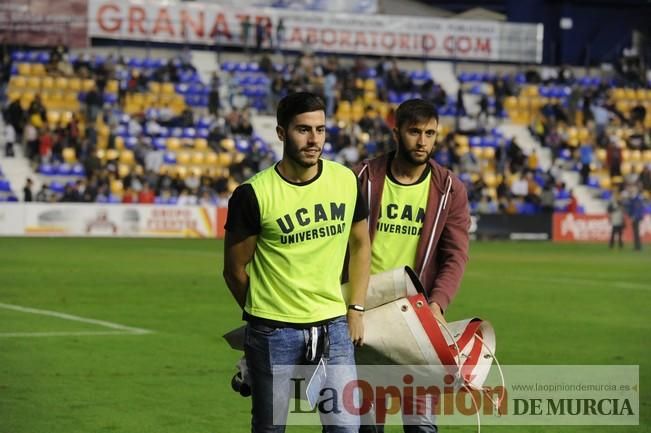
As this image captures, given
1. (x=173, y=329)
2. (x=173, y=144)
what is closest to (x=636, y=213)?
(x=173, y=144)

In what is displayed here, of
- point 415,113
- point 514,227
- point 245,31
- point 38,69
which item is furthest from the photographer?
point 245,31

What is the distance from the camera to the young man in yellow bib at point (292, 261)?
22.0 ft

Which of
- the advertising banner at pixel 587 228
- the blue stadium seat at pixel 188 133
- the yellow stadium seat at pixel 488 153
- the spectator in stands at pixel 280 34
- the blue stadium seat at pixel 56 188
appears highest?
the spectator in stands at pixel 280 34

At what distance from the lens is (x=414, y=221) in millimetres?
7816

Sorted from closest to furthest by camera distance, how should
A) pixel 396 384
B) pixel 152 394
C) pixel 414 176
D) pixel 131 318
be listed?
pixel 396 384 < pixel 414 176 < pixel 152 394 < pixel 131 318

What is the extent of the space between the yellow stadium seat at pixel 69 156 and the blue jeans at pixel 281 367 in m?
38.0

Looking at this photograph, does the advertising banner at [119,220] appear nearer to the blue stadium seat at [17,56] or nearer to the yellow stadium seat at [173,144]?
the yellow stadium seat at [173,144]

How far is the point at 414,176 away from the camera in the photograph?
7852mm

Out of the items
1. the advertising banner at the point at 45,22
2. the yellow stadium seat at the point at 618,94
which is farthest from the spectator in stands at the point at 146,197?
the yellow stadium seat at the point at 618,94

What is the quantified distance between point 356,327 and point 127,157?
3850cm

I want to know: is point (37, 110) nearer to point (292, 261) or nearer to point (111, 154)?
point (111, 154)

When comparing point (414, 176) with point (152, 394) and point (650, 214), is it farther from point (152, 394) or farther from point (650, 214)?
point (650, 214)

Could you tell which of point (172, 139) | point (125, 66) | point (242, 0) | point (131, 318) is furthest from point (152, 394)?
point (242, 0)

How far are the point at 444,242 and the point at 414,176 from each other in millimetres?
421
